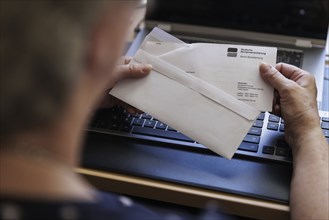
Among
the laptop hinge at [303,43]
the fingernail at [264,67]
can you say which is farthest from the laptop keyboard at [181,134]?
the laptop hinge at [303,43]

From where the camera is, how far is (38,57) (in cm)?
40

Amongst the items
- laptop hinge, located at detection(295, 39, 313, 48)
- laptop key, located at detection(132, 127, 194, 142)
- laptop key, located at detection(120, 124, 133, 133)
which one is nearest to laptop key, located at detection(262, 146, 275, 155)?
laptop key, located at detection(132, 127, 194, 142)

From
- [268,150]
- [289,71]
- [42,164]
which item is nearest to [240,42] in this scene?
[289,71]

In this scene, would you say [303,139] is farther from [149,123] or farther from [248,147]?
[149,123]

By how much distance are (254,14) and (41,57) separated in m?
0.78

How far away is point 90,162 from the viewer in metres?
0.81

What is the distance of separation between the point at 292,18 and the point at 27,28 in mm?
800

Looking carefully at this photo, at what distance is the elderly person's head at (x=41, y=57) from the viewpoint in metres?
0.40

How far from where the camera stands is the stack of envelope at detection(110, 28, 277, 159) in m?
0.79

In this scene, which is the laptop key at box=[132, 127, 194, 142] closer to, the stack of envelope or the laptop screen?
the stack of envelope

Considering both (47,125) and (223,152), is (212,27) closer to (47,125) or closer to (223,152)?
(223,152)

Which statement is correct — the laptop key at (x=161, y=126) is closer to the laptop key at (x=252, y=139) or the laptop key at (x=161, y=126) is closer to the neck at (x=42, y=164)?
the laptop key at (x=252, y=139)

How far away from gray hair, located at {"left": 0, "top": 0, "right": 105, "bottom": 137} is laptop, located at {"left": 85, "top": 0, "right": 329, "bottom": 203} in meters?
0.40

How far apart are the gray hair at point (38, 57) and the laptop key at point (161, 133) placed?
1.45ft
